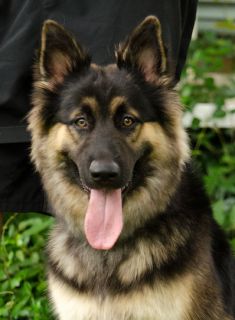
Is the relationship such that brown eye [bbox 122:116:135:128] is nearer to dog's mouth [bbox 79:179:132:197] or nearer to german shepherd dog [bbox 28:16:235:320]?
german shepherd dog [bbox 28:16:235:320]

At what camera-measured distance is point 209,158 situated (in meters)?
6.39

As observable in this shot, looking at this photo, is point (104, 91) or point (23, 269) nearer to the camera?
point (104, 91)

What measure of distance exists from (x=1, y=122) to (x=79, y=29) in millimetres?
656

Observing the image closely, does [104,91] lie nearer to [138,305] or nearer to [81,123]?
[81,123]

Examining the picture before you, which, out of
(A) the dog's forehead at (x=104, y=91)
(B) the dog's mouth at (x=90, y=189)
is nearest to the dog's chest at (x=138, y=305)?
(B) the dog's mouth at (x=90, y=189)

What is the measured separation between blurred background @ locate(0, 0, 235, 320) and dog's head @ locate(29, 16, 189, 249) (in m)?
0.98

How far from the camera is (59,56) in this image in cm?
351

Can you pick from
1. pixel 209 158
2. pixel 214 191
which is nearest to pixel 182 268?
pixel 214 191

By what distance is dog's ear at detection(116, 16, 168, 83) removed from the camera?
3.34 metres

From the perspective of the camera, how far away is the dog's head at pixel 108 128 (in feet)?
11.0

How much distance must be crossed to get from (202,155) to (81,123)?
313cm

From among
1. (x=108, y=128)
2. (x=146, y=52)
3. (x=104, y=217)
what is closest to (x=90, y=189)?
(x=104, y=217)

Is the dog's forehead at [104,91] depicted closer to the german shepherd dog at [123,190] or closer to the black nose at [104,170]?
the german shepherd dog at [123,190]

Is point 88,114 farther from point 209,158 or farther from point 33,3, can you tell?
point 209,158
